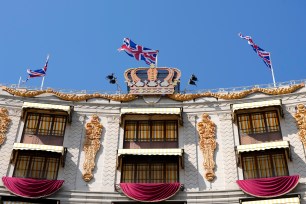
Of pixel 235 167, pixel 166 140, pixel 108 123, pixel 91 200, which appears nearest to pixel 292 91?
pixel 235 167

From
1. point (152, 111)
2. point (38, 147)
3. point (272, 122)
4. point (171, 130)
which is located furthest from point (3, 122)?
point (272, 122)

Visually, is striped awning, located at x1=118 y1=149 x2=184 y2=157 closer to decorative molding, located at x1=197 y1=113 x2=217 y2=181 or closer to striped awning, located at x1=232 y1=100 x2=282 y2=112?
decorative molding, located at x1=197 y1=113 x2=217 y2=181

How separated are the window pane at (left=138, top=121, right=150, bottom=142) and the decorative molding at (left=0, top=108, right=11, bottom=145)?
1053 centimetres

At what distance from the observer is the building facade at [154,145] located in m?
29.8

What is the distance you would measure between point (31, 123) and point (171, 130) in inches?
445

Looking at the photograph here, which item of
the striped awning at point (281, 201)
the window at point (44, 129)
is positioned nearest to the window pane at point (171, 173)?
the striped awning at point (281, 201)

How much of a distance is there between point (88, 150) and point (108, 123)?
3.00 meters

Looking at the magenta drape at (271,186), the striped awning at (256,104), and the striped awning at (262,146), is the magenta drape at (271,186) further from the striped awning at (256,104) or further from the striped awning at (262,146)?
the striped awning at (256,104)

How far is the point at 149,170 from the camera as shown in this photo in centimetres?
3175

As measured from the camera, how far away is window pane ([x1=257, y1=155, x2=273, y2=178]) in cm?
3039

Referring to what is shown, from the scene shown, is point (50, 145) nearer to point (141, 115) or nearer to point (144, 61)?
point (141, 115)

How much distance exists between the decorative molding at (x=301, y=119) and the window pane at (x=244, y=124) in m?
3.65

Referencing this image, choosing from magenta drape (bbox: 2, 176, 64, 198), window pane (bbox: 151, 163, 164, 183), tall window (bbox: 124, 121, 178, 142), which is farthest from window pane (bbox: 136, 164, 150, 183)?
magenta drape (bbox: 2, 176, 64, 198)

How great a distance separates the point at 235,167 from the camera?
31047 mm
